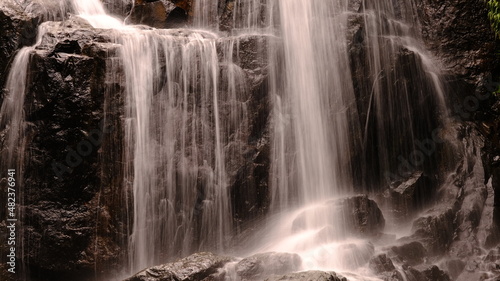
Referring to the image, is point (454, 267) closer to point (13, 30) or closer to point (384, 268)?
point (384, 268)

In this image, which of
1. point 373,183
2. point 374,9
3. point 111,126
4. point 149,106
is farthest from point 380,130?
point 111,126

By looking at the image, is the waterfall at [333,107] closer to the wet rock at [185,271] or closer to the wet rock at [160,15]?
the wet rock at [185,271]

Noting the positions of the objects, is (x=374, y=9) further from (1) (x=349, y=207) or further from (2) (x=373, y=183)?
(1) (x=349, y=207)

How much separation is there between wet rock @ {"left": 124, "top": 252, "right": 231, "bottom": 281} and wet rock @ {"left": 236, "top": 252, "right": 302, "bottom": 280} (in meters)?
0.43

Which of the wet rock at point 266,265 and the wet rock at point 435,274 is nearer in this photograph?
the wet rock at point 266,265

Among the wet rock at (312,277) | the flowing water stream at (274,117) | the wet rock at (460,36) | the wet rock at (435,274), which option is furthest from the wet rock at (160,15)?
the wet rock at (435,274)

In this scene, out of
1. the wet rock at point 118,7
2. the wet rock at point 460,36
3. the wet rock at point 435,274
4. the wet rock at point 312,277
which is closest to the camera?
the wet rock at point 312,277

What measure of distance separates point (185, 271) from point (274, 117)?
4.27 metres

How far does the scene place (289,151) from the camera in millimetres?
11320

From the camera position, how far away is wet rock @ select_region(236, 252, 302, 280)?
8.61 m

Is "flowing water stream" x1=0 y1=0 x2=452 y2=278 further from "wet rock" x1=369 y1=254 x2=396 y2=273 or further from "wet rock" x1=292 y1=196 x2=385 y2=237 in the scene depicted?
"wet rock" x1=369 y1=254 x2=396 y2=273

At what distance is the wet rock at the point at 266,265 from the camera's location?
28.2 feet

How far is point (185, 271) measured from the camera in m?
8.47

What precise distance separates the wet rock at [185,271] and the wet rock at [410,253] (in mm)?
3330
